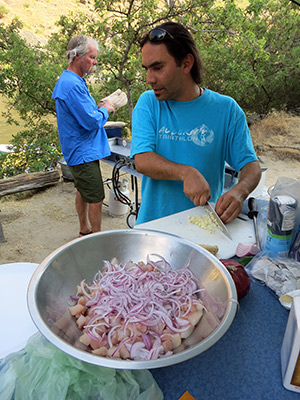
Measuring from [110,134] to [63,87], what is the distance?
1.69 meters

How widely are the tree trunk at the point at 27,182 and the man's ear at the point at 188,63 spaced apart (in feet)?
15.0

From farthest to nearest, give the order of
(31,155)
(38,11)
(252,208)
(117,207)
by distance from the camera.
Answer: (38,11) → (31,155) → (117,207) → (252,208)

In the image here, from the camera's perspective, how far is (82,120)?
3146mm

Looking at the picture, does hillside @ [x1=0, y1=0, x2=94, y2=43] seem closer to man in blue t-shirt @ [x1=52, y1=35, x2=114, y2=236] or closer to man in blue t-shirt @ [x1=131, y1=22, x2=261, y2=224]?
man in blue t-shirt @ [x1=52, y1=35, x2=114, y2=236]

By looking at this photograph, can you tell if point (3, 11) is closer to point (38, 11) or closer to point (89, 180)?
point (38, 11)

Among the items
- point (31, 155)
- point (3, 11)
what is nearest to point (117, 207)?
point (31, 155)

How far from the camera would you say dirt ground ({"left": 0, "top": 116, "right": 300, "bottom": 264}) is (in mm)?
4062

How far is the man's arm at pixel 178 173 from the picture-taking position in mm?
1562

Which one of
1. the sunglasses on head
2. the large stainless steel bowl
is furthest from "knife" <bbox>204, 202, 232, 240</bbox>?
the sunglasses on head

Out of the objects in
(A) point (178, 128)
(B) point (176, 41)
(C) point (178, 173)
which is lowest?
(C) point (178, 173)

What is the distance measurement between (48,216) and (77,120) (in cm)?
237

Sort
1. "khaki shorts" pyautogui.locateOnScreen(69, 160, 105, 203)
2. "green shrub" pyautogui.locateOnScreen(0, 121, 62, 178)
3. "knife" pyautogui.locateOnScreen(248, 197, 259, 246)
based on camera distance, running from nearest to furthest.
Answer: "knife" pyautogui.locateOnScreen(248, 197, 259, 246) → "khaki shorts" pyautogui.locateOnScreen(69, 160, 105, 203) → "green shrub" pyautogui.locateOnScreen(0, 121, 62, 178)

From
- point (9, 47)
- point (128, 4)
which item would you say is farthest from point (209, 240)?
point (9, 47)

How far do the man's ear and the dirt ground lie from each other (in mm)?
2946
